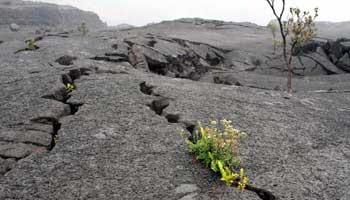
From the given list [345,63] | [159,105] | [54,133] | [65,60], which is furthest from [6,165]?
[345,63]

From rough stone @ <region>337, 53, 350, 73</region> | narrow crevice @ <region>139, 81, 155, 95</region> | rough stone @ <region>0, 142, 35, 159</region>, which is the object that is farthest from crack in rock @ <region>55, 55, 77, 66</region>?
rough stone @ <region>337, 53, 350, 73</region>

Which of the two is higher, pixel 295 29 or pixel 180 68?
pixel 295 29

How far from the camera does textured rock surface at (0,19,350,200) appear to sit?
13.0 feet

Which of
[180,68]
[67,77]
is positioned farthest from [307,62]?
[67,77]

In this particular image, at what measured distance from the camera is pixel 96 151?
182 inches

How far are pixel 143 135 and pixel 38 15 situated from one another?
46788 mm

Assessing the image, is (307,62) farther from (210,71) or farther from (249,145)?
(249,145)

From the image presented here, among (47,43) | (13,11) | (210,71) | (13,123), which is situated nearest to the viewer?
(13,123)

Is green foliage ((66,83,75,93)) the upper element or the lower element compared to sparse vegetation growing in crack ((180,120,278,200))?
upper

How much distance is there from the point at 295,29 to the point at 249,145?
21.9 ft

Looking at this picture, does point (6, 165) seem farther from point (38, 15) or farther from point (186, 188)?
point (38, 15)

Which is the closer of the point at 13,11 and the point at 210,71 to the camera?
the point at 210,71

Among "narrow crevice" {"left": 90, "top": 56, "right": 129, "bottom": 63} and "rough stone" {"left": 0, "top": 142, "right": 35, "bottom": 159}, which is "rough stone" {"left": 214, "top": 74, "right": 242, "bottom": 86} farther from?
"rough stone" {"left": 0, "top": 142, "right": 35, "bottom": 159}

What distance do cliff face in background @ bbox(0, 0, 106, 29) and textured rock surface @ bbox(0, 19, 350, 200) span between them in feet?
117
